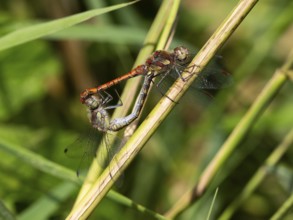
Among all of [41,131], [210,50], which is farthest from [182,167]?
[210,50]

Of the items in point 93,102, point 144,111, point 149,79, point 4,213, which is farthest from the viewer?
point 144,111

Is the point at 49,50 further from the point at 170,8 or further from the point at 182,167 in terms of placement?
the point at 170,8

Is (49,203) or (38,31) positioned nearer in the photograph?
(38,31)

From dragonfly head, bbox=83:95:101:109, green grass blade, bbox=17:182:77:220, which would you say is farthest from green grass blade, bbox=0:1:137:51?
green grass blade, bbox=17:182:77:220

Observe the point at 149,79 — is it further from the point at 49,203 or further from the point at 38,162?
the point at 49,203

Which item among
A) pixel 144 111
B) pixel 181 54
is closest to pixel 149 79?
pixel 181 54

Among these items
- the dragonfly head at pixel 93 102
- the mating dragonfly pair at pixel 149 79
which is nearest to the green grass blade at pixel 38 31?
the mating dragonfly pair at pixel 149 79

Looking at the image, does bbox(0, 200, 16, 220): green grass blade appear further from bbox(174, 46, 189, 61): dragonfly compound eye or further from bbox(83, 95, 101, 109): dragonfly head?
bbox(174, 46, 189, 61): dragonfly compound eye

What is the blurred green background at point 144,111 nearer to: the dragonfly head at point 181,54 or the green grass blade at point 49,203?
the green grass blade at point 49,203
